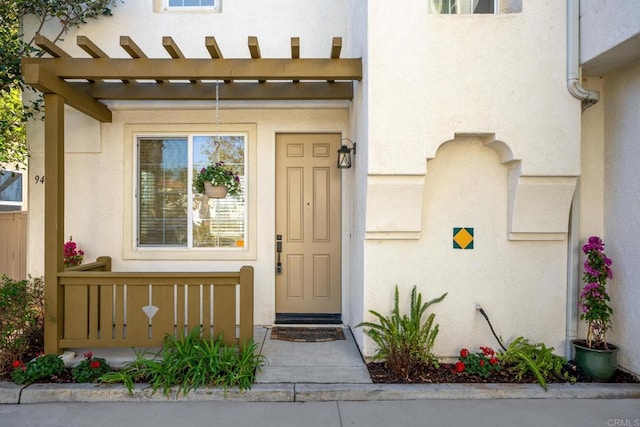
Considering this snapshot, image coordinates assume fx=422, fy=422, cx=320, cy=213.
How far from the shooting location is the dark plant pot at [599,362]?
401 cm

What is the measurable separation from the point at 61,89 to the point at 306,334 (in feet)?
12.7

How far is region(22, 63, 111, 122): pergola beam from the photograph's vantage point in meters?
4.05

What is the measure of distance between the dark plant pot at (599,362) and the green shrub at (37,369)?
5033 millimetres

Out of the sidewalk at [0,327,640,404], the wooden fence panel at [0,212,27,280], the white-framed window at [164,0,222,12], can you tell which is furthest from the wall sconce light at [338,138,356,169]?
the wooden fence panel at [0,212,27,280]

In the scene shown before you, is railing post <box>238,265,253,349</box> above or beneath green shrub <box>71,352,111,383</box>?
above

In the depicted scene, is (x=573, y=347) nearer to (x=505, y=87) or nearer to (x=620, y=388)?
(x=620, y=388)

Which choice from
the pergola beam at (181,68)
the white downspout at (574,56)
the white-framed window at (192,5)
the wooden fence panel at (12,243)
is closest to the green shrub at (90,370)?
the pergola beam at (181,68)

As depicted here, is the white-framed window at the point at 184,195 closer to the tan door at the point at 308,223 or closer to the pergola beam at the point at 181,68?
the tan door at the point at 308,223

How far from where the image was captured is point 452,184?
4.46 meters

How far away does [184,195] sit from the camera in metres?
5.75

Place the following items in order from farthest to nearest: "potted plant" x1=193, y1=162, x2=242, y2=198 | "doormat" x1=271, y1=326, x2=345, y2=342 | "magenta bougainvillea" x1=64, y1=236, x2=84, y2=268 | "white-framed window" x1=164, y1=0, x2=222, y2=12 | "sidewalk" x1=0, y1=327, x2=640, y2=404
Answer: "white-framed window" x1=164, y1=0, x2=222, y2=12 < "magenta bougainvillea" x1=64, y1=236, x2=84, y2=268 < "doormat" x1=271, y1=326, x2=345, y2=342 < "potted plant" x1=193, y1=162, x2=242, y2=198 < "sidewalk" x1=0, y1=327, x2=640, y2=404

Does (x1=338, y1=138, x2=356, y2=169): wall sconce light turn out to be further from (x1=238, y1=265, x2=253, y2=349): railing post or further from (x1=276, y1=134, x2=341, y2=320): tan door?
(x1=238, y1=265, x2=253, y2=349): railing post

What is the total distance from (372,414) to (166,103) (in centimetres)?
448

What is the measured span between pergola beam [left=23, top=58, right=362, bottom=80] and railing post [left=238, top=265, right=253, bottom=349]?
80.1 inches
